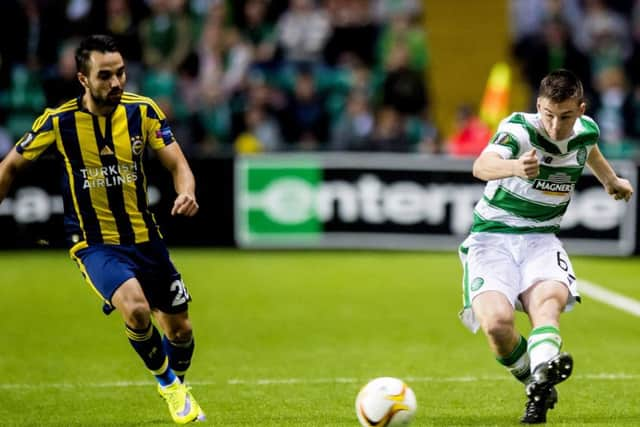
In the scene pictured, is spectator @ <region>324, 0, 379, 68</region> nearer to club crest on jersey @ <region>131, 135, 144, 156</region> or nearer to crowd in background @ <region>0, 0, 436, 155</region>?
crowd in background @ <region>0, 0, 436, 155</region>

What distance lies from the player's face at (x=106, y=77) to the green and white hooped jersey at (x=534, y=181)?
2013mm

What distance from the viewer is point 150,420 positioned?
6.95 metres

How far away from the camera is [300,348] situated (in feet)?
31.5

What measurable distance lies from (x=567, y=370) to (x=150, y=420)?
2379mm

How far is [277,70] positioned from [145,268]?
1085 cm

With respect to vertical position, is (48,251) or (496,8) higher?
(496,8)

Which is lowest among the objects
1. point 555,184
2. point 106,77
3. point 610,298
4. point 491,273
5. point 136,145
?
point 610,298

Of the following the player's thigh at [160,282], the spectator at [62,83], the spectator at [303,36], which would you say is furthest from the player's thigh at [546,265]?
the spectator at [303,36]

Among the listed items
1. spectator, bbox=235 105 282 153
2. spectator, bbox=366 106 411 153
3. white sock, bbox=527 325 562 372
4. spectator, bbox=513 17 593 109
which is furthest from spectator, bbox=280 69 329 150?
white sock, bbox=527 325 562 372

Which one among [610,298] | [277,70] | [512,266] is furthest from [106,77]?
[277,70]

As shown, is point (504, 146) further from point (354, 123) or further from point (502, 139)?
point (354, 123)

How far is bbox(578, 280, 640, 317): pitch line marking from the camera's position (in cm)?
1164

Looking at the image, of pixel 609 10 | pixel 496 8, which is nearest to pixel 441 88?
pixel 496 8

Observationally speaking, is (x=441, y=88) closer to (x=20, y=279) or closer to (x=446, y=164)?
(x=446, y=164)
